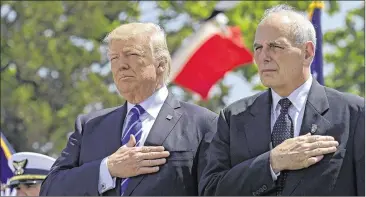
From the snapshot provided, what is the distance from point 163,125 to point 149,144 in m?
0.16

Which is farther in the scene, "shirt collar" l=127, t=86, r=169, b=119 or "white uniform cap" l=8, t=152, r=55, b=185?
"white uniform cap" l=8, t=152, r=55, b=185

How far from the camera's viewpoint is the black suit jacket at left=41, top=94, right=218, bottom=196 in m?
6.00

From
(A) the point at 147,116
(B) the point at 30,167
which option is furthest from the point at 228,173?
(B) the point at 30,167

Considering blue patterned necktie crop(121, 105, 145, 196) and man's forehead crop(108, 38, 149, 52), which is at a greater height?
man's forehead crop(108, 38, 149, 52)

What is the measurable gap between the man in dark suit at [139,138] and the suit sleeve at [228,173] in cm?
21

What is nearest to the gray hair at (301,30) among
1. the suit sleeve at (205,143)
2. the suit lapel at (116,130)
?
the suit sleeve at (205,143)

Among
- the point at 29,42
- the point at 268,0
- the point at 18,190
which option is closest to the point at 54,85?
the point at 29,42

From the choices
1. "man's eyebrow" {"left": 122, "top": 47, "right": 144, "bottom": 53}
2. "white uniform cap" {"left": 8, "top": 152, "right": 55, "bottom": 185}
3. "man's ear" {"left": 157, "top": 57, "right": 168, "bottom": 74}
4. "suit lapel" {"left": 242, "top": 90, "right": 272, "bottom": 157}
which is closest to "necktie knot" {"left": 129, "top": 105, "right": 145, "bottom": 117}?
"man's ear" {"left": 157, "top": 57, "right": 168, "bottom": 74}

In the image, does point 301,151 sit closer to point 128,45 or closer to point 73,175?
point 128,45

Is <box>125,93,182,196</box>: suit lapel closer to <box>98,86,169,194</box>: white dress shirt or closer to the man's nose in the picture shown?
<box>98,86,169,194</box>: white dress shirt

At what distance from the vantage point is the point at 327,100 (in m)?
5.75

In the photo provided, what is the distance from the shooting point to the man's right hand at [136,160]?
598cm

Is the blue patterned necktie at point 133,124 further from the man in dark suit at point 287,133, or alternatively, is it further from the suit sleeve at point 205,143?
the man in dark suit at point 287,133

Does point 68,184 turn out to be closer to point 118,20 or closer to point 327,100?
point 327,100
